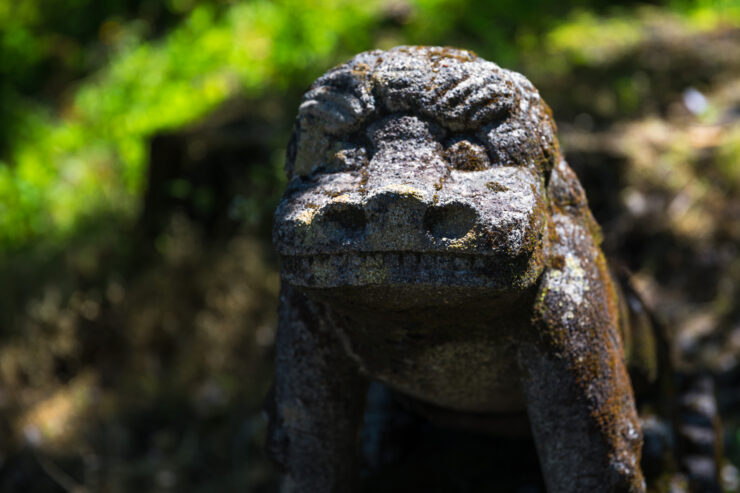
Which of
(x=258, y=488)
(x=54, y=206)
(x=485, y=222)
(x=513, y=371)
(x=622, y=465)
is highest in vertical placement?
(x=485, y=222)

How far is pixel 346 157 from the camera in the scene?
4.60 ft

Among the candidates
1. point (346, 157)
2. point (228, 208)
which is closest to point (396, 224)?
point (346, 157)

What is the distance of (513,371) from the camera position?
157cm

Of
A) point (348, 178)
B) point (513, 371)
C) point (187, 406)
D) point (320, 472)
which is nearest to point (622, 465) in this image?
Result: point (513, 371)

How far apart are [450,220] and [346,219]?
16cm

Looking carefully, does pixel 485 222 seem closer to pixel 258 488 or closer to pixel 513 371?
pixel 513 371

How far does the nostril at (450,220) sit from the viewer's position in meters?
1.27

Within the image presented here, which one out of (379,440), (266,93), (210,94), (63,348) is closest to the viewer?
(379,440)

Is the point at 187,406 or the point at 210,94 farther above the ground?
the point at 210,94

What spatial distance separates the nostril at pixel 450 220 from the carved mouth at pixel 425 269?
3 cm

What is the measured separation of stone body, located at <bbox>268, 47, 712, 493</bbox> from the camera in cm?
129

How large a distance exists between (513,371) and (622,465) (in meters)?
0.25

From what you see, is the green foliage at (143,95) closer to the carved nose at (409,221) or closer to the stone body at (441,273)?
the stone body at (441,273)

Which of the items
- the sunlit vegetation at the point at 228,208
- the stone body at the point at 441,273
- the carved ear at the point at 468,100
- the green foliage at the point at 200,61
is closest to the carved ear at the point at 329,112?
the stone body at the point at 441,273
